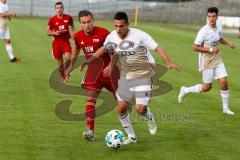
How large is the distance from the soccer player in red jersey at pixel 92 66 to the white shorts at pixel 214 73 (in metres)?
3.59

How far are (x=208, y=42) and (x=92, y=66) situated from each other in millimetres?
3697

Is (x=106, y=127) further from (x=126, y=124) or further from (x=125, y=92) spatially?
(x=125, y=92)

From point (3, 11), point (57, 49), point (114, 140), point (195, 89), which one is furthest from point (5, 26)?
point (114, 140)

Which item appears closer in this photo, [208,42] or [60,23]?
[208,42]

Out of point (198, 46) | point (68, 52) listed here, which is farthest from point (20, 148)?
point (68, 52)

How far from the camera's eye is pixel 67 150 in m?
9.70

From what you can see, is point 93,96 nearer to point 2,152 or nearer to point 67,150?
point 67,150

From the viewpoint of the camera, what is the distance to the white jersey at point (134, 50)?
32.7 ft

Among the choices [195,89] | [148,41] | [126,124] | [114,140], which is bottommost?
[195,89]

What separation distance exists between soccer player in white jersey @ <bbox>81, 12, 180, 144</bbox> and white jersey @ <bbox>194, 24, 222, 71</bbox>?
3.22 meters

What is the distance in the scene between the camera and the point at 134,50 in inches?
398

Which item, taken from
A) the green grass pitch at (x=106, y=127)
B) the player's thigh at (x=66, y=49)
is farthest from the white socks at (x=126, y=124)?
the player's thigh at (x=66, y=49)

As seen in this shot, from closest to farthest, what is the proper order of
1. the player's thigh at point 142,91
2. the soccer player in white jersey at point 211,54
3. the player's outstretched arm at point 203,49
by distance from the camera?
1. the player's thigh at point 142,91
2. the player's outstretched arm at point 203,49
3. the soccer player in white jersey at point 211,54

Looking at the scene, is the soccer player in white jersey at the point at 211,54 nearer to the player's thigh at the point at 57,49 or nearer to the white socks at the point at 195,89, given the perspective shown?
the white socks at the point at 195,89
